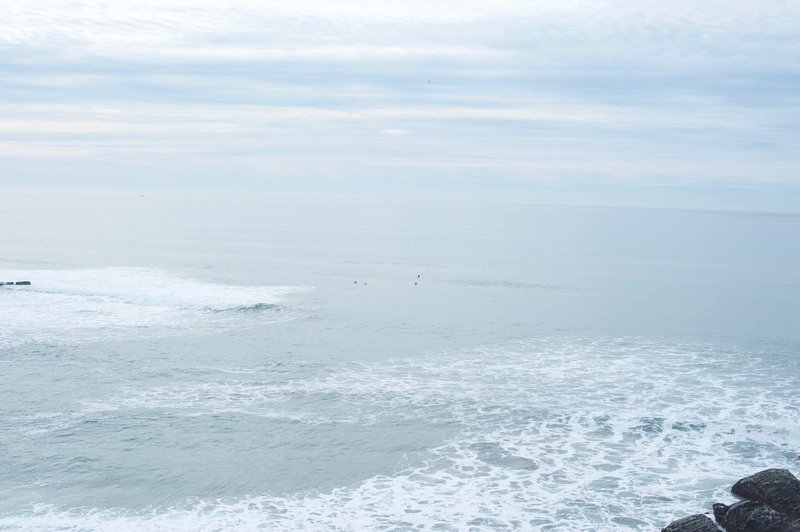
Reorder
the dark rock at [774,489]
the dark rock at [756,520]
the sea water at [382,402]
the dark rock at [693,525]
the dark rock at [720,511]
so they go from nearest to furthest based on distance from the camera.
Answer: the dark rock at [693,525]
the dark rock at [756,520]
the dark rock at [720,511]
the dark rock at [774,489]
the sea water at [382,402]

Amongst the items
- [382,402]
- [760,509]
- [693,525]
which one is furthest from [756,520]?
[382,402]

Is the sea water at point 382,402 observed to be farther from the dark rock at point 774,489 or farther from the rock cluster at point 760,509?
the rock cluster at point 760,509

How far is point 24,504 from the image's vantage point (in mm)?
24562

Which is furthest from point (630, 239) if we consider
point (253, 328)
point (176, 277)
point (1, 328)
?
point (1, 328)

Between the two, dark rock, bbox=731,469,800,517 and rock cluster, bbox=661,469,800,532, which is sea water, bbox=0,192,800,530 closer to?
dark rock, bbox=731,469,800,517

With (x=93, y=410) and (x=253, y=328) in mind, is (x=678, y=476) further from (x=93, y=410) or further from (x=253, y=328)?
(x=253, y=328)

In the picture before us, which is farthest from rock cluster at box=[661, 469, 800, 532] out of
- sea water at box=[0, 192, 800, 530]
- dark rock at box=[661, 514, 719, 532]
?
sea water at box=[0, 192, 800, 530]

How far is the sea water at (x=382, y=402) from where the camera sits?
25.4m

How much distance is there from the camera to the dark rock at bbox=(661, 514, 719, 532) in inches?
Result: 885

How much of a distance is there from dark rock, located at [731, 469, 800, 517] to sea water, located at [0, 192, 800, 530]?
2.72 ft

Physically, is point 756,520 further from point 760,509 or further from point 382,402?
point 382,402

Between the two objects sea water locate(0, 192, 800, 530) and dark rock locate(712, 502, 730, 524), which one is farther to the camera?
sea water locate(0, 192, 800, 530)

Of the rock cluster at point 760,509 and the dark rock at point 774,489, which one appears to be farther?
the dark rock at point 774,489

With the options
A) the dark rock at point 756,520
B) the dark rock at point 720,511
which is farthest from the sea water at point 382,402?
the dark rock at point 756,520
